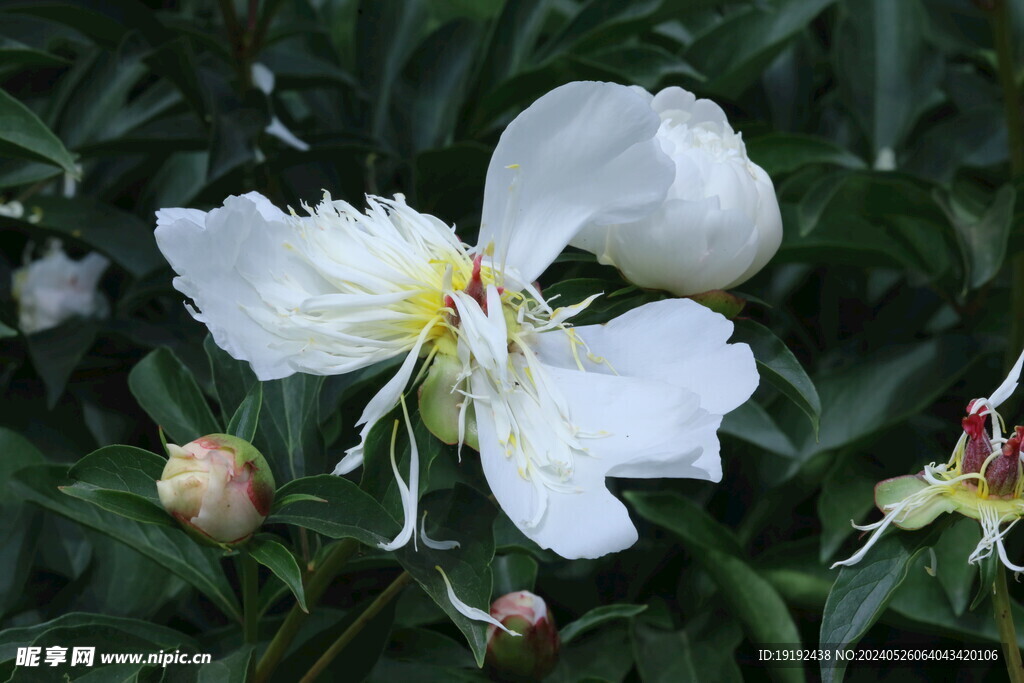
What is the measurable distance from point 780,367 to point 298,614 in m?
0.39

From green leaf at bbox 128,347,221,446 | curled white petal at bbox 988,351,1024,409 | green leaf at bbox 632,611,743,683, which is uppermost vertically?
curled white petal at bbox 988,351,1024,409

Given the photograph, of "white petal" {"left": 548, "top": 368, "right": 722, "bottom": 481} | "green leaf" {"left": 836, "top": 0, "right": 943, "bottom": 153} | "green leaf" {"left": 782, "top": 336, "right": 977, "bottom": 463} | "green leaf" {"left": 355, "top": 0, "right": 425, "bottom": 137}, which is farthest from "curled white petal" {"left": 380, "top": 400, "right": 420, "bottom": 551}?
"green leaf" {"left": 836, "top": 0, "right": 943, "bottom": 153}

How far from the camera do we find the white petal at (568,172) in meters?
0.68

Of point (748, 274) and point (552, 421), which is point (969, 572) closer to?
point (748, 274)

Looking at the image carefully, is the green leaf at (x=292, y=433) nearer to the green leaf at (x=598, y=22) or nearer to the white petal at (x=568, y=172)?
the white petal at (x=568, y=172)

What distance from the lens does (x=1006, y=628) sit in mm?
720

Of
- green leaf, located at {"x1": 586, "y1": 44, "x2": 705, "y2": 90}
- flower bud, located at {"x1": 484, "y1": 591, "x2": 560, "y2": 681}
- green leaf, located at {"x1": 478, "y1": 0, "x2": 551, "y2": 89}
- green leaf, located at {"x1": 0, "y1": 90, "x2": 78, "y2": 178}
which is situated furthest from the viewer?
green leaf, located at {"x1": 478, "y1": 0, "x2": 551, "y2": 89}

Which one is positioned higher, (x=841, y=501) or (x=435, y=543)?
(x=435, y=543)

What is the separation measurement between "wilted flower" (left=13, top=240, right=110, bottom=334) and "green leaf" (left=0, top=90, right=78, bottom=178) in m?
0.42

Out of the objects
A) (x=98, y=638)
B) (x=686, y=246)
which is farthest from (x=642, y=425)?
(x=98, y=638)

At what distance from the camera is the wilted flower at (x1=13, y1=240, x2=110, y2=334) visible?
1394 mm

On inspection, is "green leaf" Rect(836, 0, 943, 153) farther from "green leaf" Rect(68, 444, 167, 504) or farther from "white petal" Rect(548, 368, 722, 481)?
"green leaf" Rect(68, 444, 167, 504)

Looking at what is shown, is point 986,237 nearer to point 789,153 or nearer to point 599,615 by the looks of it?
point 789,153

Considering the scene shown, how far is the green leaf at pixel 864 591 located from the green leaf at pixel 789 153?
592 mm
